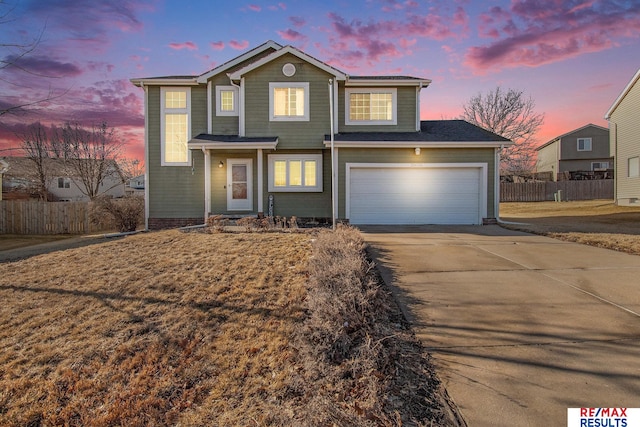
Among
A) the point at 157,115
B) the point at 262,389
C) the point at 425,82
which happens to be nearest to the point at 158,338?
the point at 262,389

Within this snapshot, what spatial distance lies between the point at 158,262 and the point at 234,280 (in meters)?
2.12

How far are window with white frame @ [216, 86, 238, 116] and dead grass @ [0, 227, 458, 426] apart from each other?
9753mm

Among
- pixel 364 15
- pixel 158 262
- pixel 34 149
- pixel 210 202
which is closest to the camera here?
pixel 158 262

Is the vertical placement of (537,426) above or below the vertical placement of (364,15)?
below

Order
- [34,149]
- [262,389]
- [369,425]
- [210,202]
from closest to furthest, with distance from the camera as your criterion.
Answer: [369,425]
[262,389]
[210,202]
[34,149]

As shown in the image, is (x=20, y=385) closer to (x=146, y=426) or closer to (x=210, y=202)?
(x=146, y=426)

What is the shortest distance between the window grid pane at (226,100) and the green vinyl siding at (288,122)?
105 cm

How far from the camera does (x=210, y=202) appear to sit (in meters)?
14.1

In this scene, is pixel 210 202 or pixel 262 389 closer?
pixel 262 389

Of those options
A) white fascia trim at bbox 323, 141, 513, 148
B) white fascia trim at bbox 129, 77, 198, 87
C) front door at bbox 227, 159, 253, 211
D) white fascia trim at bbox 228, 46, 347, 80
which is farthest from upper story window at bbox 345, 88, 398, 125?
white fascia trim at bbox 129, 77, 198, 87

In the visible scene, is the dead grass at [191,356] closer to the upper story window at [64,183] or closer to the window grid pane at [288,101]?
the window grid pane at [288,101]

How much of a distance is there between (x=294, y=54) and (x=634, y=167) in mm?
22289

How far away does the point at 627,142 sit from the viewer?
21.9 metres

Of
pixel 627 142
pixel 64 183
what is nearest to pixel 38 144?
pixel 64 183
